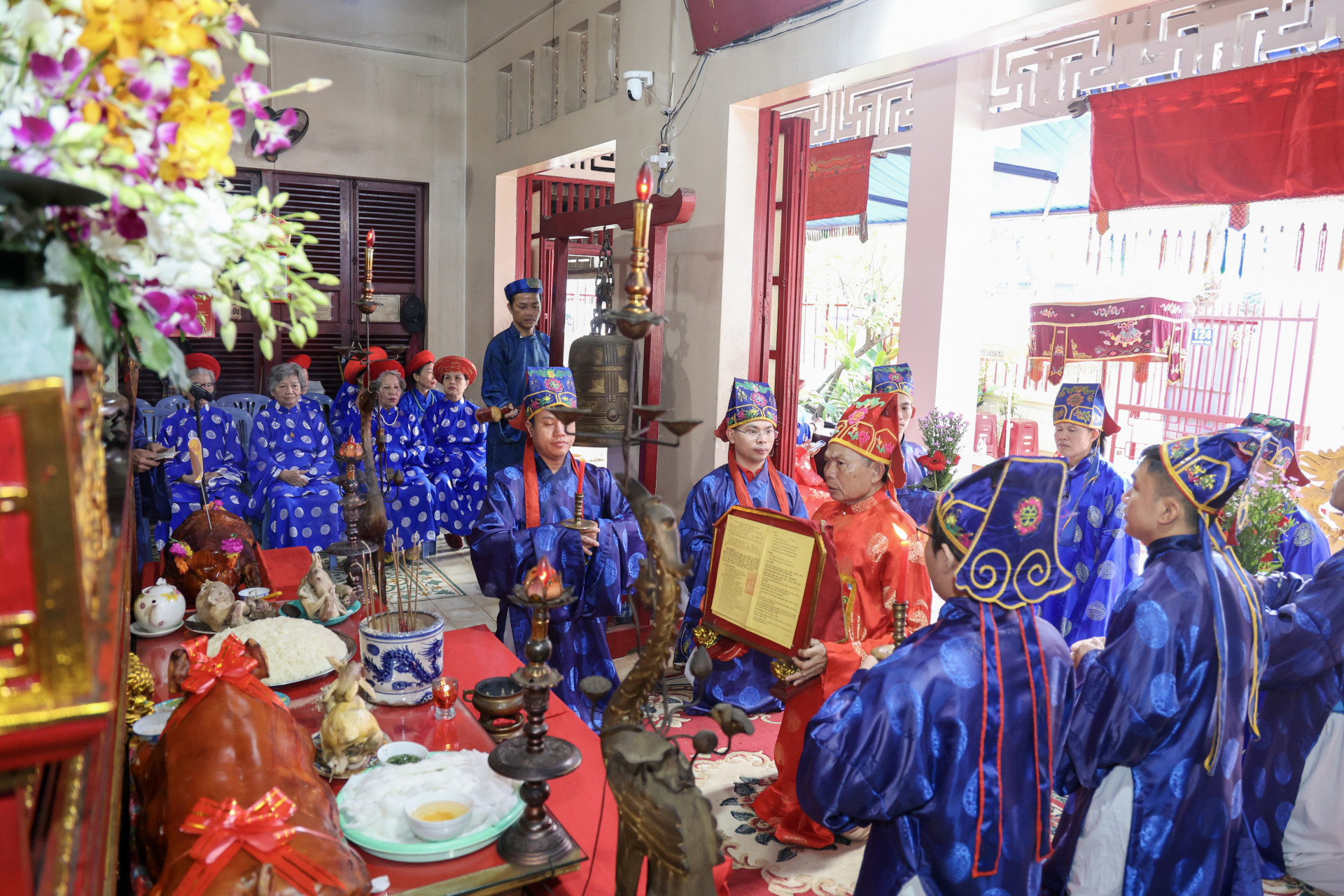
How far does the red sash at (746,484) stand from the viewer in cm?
383

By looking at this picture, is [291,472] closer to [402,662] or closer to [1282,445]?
[402,662]

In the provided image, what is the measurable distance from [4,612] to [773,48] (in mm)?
4460

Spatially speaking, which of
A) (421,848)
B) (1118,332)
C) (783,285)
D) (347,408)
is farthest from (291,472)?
(1118,332)

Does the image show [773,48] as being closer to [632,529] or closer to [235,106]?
[632,529]

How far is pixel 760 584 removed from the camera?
2723 mm

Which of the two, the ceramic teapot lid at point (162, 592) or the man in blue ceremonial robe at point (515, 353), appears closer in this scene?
the ceramic teapot lid at point (162, 592)

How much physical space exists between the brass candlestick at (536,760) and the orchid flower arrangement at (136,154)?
0.79 m

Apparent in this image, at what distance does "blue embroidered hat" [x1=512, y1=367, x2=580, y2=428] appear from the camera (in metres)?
3.56

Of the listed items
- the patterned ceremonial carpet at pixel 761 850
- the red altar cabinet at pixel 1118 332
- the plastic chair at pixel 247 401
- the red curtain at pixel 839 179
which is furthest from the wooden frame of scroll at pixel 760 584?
the plastic chair at pixel 247 401

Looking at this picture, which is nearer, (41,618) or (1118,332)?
(41,618)

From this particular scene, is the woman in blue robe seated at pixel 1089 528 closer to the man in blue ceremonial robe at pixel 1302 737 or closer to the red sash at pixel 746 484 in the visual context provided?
the man in blue ceremonial robe at pixel 1302 737

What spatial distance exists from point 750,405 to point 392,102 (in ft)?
20.7

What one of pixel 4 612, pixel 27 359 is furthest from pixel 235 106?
pixel 4 612

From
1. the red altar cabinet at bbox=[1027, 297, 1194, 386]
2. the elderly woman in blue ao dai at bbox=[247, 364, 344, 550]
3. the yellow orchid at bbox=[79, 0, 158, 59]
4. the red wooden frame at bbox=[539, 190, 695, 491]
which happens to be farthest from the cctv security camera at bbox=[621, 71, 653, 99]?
the yellow orchid at bbox=[79, 0, 158, 59]
